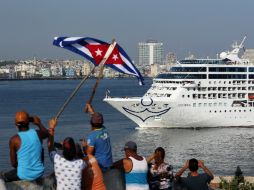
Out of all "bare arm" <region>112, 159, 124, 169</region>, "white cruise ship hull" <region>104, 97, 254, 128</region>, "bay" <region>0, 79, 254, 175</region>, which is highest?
"bare arm" <region>112, 159, 124, 169</region>

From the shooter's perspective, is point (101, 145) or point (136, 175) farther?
point (101, 145)

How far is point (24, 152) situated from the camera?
6926 mm

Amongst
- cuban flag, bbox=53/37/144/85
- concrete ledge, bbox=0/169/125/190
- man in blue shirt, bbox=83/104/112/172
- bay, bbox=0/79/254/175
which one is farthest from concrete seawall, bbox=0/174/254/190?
Result: bay, bbox=0/79/254/175

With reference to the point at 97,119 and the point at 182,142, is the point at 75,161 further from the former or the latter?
the point at 182,142

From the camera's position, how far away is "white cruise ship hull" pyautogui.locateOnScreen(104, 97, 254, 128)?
45969 mm

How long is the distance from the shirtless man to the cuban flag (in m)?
3.86

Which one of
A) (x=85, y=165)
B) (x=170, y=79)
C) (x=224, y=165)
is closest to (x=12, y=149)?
(x=85, y=165)

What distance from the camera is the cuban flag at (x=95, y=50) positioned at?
10.8 meters

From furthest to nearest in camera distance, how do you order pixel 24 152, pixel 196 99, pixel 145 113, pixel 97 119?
pixel 196 99 → pixel 145 113 → pixel 97 119 → pixel 24 152

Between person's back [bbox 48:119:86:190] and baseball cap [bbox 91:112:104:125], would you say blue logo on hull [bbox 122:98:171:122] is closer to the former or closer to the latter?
baseball cap [bbox 91:112:104:125]

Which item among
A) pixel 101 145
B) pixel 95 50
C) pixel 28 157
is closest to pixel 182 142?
pixel 95 50

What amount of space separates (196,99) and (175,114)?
6.55ft

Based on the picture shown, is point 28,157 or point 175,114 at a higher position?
point 28,157

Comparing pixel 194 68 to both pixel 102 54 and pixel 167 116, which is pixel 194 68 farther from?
pixel 102 54
